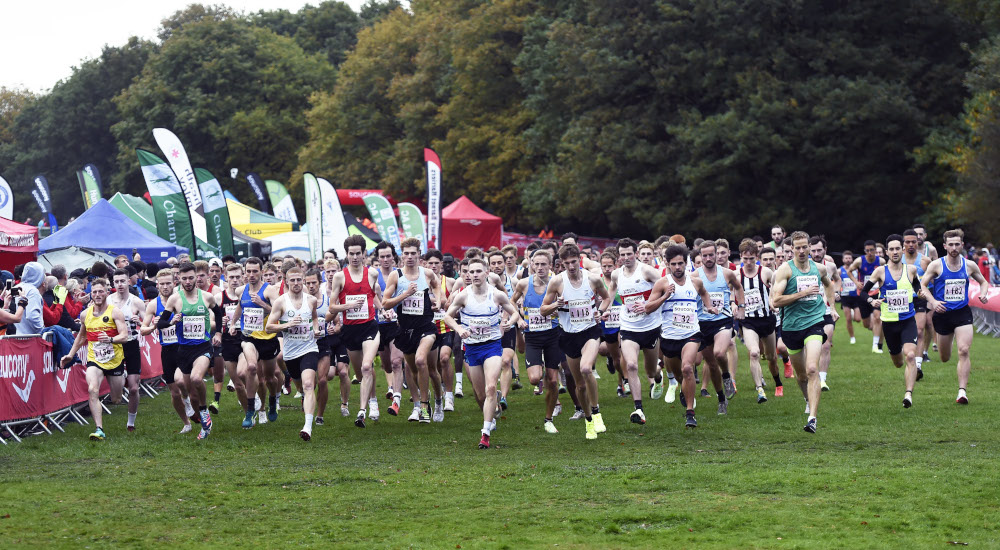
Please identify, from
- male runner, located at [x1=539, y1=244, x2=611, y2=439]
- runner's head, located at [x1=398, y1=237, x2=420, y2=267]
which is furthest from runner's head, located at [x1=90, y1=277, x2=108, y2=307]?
male runner, located at [x1=539, y1=244, x2=611, y2=439]

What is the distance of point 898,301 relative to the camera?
48.8ft

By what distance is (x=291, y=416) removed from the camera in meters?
16.0

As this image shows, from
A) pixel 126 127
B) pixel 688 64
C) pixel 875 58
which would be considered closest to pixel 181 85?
Result: pixel 126 127

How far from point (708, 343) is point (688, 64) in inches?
1094

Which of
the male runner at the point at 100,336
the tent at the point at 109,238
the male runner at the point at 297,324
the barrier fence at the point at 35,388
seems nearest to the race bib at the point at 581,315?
the male runner at the point at 297,324

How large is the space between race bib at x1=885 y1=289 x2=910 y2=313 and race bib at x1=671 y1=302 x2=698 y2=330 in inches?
113

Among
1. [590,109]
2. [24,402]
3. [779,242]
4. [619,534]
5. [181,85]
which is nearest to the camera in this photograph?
[619,534]

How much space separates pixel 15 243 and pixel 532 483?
12.9 metres

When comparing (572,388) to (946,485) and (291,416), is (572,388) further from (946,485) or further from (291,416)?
(946,485)

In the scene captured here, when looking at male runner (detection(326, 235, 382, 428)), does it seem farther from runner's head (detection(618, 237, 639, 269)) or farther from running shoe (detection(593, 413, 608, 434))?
runner's head (detection(618, 237, 639, 269))

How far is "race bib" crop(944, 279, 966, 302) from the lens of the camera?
1491 centimetres

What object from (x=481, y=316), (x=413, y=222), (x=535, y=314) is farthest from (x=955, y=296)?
(x=413, y=222)

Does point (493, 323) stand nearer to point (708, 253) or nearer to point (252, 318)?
point (252, 318)

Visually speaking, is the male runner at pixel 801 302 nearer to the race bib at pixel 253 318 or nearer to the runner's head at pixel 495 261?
the runner's head at pixel 495 261
